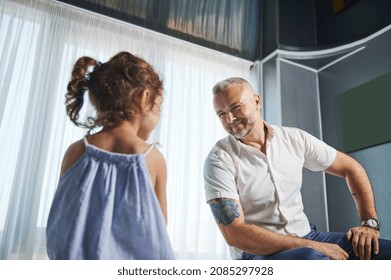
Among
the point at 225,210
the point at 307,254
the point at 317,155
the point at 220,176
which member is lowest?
the point at 307,254

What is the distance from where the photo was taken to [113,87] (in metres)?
0.95

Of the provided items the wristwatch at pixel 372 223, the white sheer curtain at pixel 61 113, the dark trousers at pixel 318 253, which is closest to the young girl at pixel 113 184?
the white sheer curtain at pixel 61 113

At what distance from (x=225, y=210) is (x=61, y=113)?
621 mm

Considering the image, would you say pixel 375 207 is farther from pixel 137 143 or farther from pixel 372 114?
pixel 137 143

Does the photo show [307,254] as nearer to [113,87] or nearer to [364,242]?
[364,242]

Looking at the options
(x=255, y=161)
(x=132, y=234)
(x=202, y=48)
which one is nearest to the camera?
(x=132, y=234)

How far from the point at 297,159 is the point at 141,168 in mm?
642

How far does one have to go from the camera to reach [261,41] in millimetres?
1670

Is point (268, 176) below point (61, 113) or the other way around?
below

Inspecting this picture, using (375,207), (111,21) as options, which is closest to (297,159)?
(375,207)

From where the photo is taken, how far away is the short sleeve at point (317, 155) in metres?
1.33

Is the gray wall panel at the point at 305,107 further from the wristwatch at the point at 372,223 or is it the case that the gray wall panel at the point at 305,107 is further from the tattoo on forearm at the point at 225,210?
the tattoo on forearm at the point at 225,210

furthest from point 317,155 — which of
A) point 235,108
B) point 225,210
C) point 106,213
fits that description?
point 106,213

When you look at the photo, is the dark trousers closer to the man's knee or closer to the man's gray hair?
the man's knee
